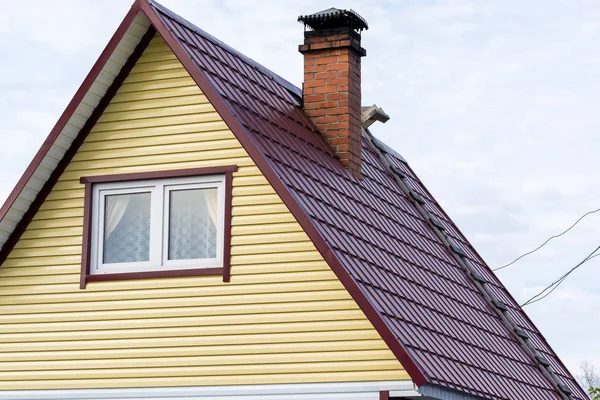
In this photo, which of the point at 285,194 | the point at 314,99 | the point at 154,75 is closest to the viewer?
the point at 285,194

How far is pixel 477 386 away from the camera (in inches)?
508

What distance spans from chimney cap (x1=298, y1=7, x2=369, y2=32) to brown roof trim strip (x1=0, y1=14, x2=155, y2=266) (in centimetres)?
349

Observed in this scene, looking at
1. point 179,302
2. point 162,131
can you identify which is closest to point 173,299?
point 179,302

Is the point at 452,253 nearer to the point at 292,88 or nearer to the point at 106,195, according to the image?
the point at 292,88

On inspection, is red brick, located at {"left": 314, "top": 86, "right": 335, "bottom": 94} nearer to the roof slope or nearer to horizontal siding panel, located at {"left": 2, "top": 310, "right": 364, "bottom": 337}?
the roof slope

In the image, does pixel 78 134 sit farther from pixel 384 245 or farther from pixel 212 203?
pixel 384 245

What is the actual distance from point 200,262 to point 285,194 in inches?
51.5

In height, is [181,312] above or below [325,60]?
below

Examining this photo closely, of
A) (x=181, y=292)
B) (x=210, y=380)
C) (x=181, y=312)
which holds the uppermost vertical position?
(x=181, y=292)

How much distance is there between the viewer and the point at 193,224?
42.8ft

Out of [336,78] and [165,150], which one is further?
[336,78]

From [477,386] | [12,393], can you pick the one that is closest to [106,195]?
[12,393]

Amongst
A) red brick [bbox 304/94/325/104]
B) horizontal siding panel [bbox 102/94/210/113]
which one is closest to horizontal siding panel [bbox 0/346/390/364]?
horizontal siding panel [bbox 102/94/210/113]

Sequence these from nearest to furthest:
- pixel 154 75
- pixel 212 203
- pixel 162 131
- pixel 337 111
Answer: pixel 212 203
pixel 162 131
pixel 154 75
pixel 337 111
